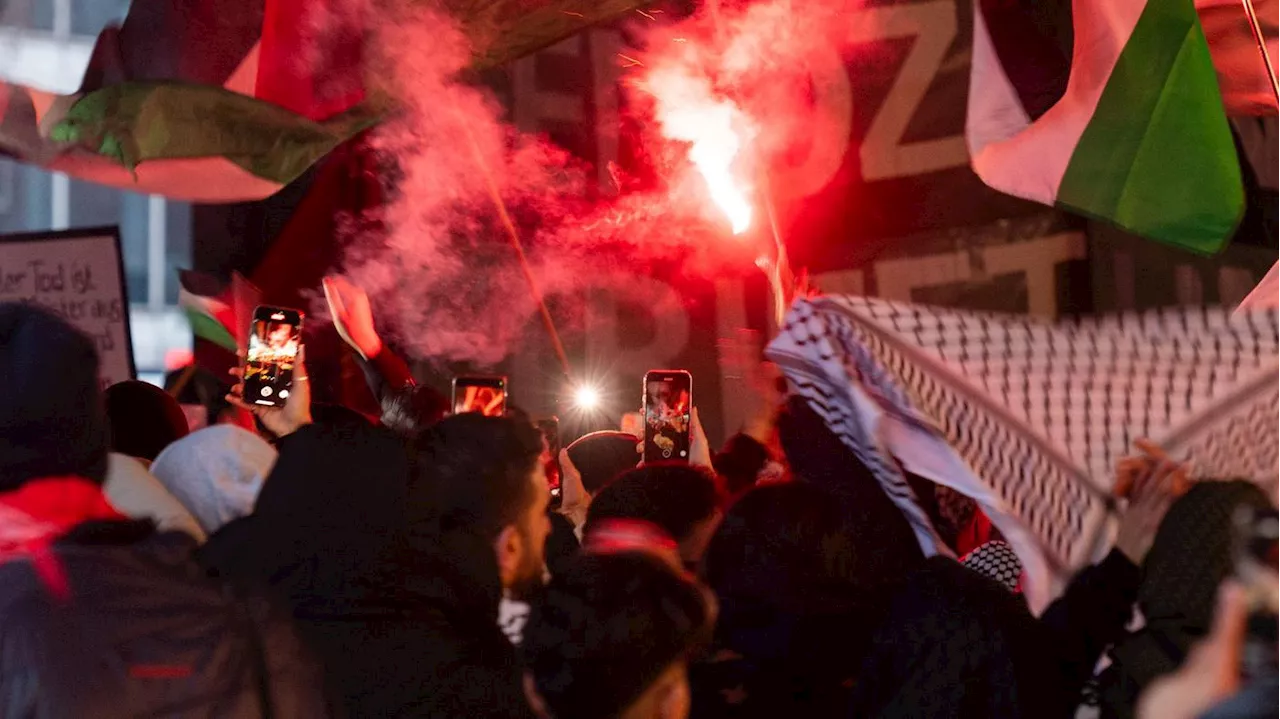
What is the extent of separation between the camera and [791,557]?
2352mm

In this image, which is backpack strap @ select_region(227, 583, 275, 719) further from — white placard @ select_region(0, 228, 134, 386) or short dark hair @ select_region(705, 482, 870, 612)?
white placard @ select_region(0, 228, 134, 386)

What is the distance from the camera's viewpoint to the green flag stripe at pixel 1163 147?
12.8 ft

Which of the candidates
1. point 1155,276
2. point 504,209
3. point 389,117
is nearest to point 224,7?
point 389,117

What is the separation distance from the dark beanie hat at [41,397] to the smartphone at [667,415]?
282cm

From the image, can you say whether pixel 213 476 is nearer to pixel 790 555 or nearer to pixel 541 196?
pixel 790 555

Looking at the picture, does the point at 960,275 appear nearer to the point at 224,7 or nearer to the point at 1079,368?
the point at 224,7

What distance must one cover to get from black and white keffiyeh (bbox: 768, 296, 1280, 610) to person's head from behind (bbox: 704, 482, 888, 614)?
0.22m

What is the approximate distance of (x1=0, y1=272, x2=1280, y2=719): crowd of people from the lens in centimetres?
150

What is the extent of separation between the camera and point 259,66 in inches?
222

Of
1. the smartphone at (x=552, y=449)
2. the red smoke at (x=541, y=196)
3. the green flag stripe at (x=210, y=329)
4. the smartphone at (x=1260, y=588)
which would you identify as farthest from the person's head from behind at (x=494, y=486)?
the red smoke at (x=541, y=196)

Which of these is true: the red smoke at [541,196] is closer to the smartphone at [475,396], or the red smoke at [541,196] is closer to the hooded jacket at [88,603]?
the smartphone at [475,396]

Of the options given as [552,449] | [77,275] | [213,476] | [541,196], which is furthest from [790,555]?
[541,196]

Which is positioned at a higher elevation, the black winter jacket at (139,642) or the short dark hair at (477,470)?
the short dark hair at (477,470)

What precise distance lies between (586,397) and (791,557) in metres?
6.23
